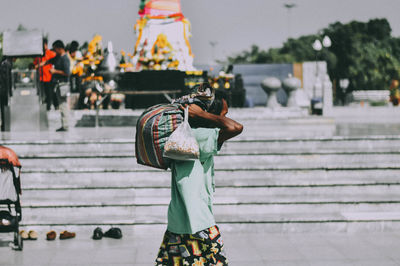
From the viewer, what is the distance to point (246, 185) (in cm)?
823

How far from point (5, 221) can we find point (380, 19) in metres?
65.2

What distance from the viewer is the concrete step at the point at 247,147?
9.16 m

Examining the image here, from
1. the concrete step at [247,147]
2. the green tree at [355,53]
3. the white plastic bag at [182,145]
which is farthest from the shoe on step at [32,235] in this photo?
the green tree at [355,53]

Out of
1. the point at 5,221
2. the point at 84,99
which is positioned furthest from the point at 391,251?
the point at 84,99

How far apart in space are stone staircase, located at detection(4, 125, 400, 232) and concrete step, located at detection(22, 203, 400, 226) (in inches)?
0.5

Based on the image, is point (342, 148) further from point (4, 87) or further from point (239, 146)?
point (4, 87)

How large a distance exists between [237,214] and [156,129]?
157 inches

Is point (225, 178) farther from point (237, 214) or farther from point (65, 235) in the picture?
point (65, 235)

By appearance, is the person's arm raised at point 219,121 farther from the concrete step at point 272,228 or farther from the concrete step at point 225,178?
the concrete step at point 225,178

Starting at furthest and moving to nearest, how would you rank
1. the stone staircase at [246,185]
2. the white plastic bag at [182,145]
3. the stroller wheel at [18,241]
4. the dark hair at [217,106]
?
the stone staircase at [246,185] → the stroller wheel at [18,241] → the dark hair at [217,106] → the white plastic bag at [182,145]

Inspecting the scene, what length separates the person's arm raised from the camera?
414 cm

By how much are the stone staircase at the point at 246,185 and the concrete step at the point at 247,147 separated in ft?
0.05

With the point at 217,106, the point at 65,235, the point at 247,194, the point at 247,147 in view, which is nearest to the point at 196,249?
the point at 217,106

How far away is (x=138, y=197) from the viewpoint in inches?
323
